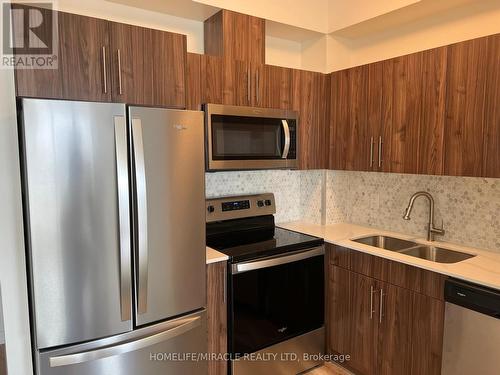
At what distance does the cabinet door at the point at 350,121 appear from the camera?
8.17ft

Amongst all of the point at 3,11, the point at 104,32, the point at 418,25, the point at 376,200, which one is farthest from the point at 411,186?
the point at 3,11

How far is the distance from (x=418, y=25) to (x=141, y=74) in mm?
1973

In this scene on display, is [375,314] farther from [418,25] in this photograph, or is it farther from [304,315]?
[418,25]

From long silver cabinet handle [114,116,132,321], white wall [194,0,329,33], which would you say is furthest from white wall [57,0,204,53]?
long silver cabinet handle [114,116,132,321]

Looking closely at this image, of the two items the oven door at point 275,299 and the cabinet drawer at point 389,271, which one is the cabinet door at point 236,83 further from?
the cabinet drawer at point 389,271

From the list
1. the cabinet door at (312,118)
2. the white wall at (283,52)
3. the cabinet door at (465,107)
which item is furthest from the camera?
the white wall at (283,52)

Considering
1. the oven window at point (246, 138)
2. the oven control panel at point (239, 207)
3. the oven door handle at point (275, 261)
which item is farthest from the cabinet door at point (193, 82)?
the oven door handle at point (275, 261)

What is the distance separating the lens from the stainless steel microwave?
2.16 m

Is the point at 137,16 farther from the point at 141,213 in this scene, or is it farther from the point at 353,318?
the point at 353,318

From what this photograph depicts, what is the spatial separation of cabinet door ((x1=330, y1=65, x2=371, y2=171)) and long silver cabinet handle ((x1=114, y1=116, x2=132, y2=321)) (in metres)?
1.66

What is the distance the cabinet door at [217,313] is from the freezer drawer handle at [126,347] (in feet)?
0.44

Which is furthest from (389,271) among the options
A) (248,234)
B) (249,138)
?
(249,138)

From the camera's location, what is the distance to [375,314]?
2213 millimetres

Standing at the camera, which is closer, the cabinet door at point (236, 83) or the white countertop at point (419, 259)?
the white countertop at point (419, 259)
